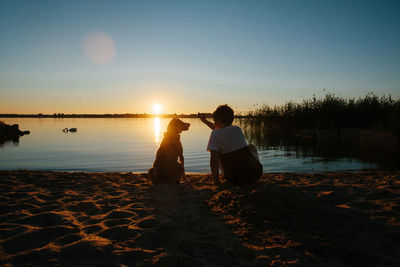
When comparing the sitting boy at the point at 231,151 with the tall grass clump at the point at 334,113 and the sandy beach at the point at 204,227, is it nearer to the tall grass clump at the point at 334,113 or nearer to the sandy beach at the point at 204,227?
the sandy beach at the point at 204,227

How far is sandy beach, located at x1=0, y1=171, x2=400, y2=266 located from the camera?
2463 mm

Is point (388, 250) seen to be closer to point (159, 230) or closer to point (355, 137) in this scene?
point (159, 230)

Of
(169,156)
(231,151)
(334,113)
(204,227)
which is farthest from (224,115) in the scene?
(334,113)

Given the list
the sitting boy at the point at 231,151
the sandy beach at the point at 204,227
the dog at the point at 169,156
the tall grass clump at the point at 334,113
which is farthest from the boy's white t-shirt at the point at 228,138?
the tall grass clump at the point at 334,113

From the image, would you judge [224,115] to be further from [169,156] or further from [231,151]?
[169,156]

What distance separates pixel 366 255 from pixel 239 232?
131 cm

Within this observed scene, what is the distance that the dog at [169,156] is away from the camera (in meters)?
5.78

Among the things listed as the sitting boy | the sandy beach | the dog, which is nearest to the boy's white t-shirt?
the sitting boy

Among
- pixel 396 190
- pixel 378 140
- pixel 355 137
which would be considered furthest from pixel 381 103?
pixel 396 190

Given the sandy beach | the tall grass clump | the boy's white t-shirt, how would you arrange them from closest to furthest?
the sandy beach
the boy's white t-shirt
the tall grass clump

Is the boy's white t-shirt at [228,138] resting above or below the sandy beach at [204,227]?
above

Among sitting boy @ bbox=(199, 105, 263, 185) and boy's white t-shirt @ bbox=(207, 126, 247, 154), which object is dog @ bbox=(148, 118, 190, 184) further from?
boy's white t-shirt @ bbox=(207, 126, 247, 154)

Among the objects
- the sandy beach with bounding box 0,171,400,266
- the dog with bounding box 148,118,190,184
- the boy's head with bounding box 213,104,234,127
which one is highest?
the boy's head with bounding box 213,104,234,127

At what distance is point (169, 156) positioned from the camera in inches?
228
